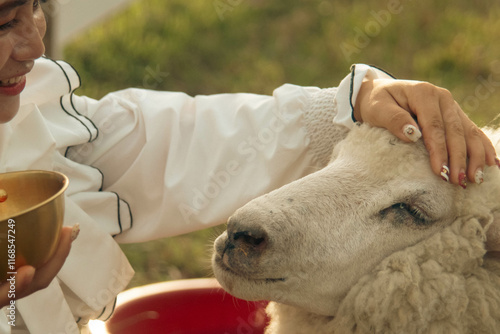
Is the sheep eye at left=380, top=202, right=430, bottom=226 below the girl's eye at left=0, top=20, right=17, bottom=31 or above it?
below

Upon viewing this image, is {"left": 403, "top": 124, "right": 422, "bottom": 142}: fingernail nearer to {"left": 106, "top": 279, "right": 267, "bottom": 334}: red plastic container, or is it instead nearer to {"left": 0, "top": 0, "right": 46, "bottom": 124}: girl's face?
{"left": 0, "top": 0, "right": 46, "bottom": 124}: girl's face

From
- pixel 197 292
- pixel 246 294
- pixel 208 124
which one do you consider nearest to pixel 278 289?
pixel 246 294

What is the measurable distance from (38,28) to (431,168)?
831 millimetres

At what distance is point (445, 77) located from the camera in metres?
4.12

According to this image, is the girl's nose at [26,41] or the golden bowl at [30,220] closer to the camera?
the golden bowl at [30,220]

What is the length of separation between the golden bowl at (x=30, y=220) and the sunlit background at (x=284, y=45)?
2590 millimetres
